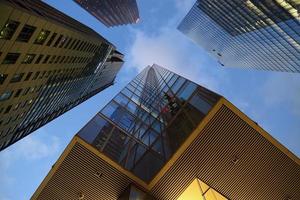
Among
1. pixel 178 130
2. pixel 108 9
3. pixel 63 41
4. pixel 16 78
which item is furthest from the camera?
pixel 108 9

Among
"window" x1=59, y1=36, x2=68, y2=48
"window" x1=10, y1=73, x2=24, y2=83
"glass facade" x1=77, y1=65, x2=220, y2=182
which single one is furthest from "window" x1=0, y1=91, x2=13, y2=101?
"glass facade" x1=77, y1=65, x2=220, y2=182

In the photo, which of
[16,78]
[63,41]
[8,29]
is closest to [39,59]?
[16,78]

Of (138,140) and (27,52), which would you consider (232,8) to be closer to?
(27,52)

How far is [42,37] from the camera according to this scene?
42125mm

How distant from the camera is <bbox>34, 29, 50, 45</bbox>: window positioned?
40.8m

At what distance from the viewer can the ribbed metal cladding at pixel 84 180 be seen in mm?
15094

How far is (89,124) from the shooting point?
18359 millimetres

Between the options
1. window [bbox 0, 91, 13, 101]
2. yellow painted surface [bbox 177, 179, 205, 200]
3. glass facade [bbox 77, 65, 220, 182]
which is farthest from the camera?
window [bbox 0, 91, 13, 101]

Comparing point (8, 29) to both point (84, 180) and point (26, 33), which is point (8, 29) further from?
point (84, 180)

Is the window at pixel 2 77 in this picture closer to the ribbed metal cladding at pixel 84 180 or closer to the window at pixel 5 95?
the window at pixel 5 95

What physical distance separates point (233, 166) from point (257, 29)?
78.4 metres

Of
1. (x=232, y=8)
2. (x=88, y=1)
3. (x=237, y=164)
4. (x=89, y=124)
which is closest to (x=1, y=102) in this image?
(x=89, y=124)

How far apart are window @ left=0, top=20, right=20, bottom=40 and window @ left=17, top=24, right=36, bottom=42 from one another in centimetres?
187

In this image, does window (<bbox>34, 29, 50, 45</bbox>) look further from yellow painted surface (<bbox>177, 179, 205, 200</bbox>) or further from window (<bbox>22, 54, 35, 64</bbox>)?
yellow painted surface (<bbox>177, 179, 205, 200</bbox>)
